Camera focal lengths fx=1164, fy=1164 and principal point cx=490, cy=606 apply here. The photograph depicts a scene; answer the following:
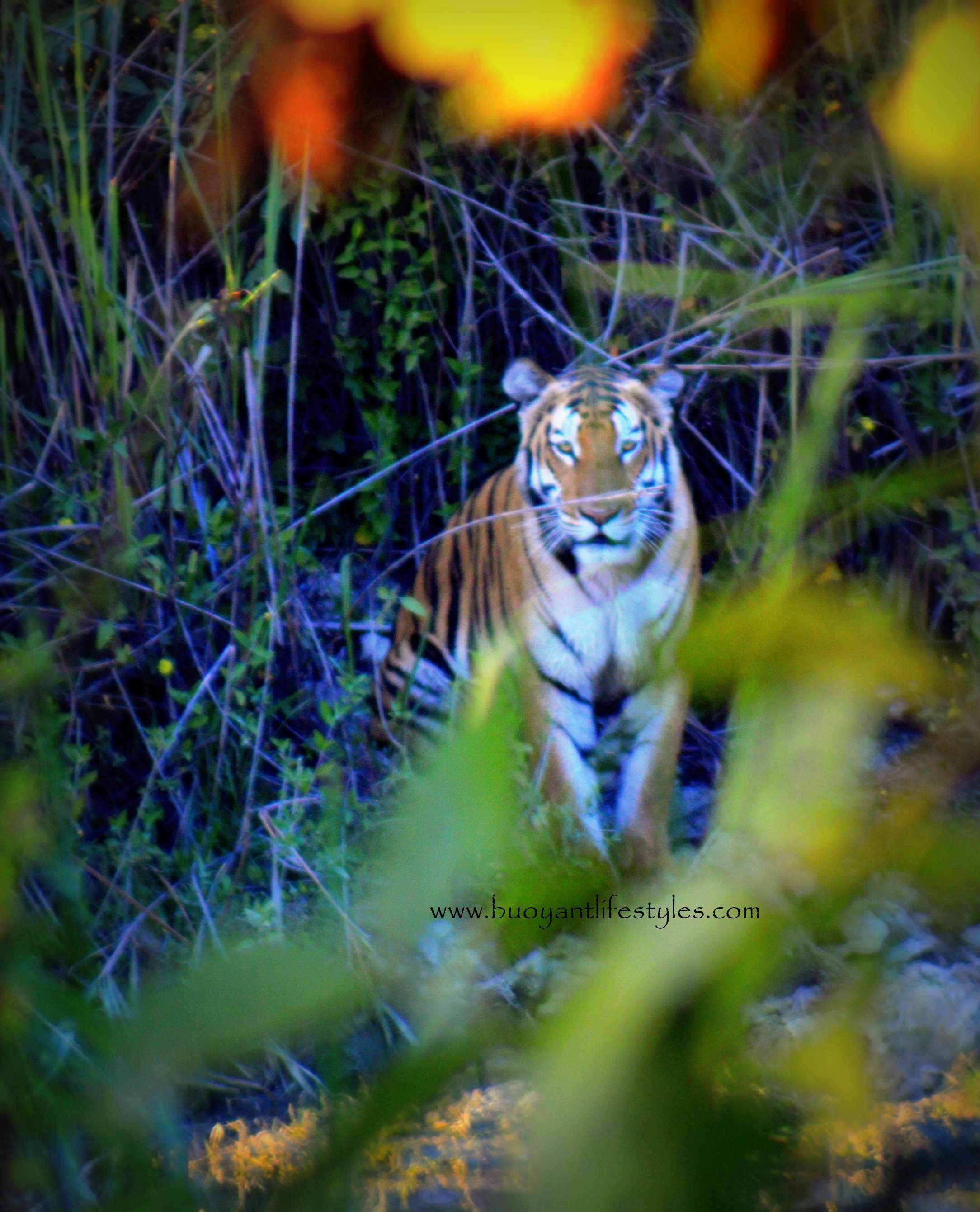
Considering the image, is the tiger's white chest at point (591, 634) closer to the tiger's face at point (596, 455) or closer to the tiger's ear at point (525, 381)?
the tiger's face at point (596, 455)

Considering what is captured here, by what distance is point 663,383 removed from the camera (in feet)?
10.7

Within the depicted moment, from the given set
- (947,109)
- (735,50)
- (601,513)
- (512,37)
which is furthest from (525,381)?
(947,109)

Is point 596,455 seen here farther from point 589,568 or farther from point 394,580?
point 394,580

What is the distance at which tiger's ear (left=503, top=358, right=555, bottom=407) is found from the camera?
10.8 feet

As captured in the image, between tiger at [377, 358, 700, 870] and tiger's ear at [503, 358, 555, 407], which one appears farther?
tiger's ear at [503, 358, 555, 407]

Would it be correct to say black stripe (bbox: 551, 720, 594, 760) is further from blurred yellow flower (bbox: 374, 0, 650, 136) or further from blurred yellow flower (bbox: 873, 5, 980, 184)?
blurred yellow flower (bbox: 873, 5, 980, 184)

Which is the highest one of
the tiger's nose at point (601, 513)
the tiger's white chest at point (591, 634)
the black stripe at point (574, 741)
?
the tiger's nose at point (601, 513)

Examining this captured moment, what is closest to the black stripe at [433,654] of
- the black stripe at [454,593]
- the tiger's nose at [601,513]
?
the black stripe at [454,593]

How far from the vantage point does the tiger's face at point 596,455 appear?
124 inches

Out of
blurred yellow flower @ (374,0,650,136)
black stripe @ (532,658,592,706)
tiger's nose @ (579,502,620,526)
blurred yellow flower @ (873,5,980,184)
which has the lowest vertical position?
black stripe @ (532,658,592,706)

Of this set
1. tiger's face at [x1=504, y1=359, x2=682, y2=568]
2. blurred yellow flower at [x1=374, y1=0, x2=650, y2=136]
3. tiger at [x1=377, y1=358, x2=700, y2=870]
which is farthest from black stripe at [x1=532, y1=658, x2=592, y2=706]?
blurred yellow flower at [x1=374, y1=0, x2=650, y2=136]

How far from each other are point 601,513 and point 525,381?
514 mm

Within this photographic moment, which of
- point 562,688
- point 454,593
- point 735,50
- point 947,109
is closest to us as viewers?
point 947,109

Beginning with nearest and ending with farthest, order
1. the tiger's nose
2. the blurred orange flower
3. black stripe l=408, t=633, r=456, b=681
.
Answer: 1. the blurred orange flower
2. the tiger's nose
3. black stripe l=408, t=633, r=456, b=681
